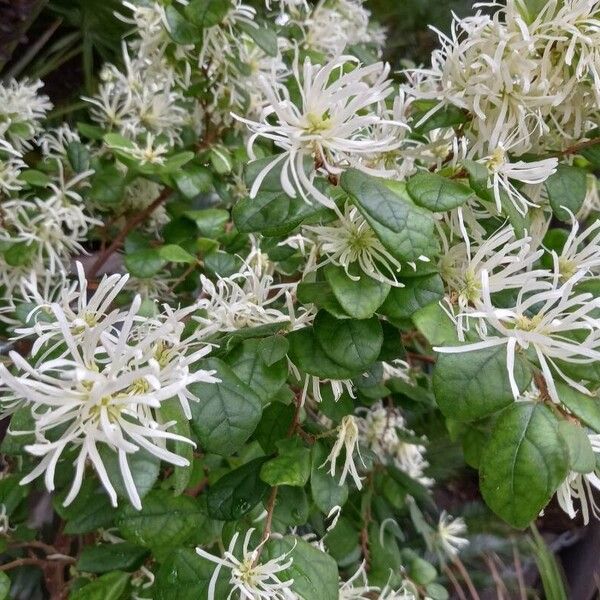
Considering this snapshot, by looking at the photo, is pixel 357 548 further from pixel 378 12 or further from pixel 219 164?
pixel 378 12

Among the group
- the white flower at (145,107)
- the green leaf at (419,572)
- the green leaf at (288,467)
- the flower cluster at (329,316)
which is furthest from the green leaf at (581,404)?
the white flower at (145,107)

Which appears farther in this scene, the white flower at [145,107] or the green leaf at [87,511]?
the white flower at [145,107]

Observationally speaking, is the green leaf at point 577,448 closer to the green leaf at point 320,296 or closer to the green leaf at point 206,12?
the green leaf at point 320,296

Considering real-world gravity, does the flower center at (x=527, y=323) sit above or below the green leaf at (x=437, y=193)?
below

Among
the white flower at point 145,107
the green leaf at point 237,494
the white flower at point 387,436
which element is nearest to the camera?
the green leaf at point 237,494

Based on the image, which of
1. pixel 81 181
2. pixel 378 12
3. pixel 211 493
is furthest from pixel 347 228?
pixel 378 12

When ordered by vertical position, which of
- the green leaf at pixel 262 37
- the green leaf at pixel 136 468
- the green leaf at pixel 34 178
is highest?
the green leaf at pixel 262 37

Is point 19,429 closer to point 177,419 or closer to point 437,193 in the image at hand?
point 177,419
